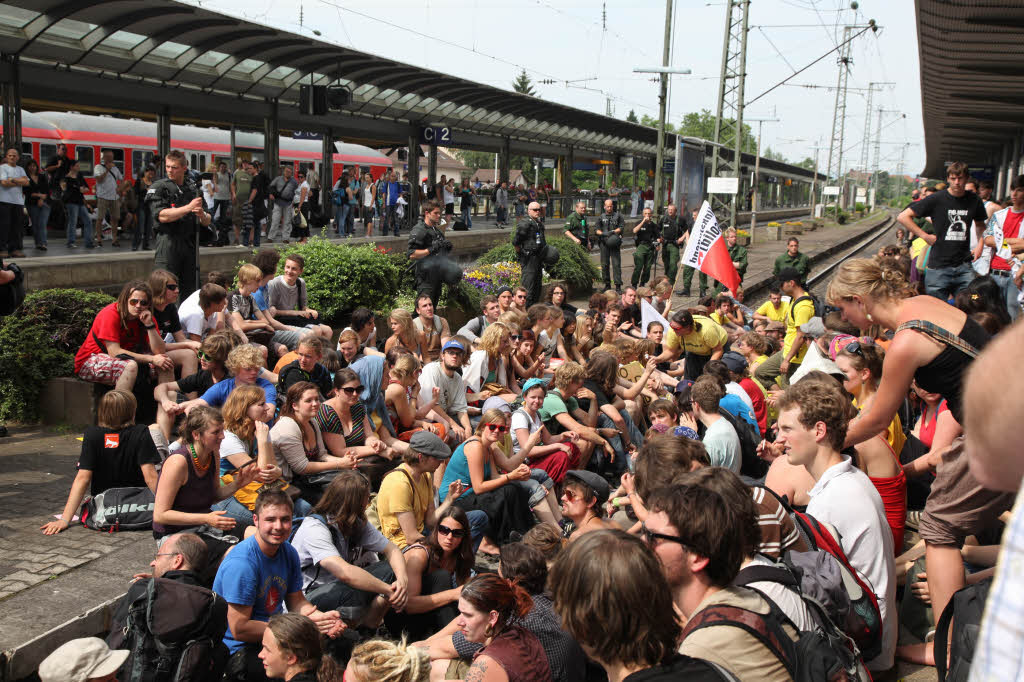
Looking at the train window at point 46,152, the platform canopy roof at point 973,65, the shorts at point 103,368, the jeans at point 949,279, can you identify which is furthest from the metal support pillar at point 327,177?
the shorts at point 103,368

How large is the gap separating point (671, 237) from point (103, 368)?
44.7 feet

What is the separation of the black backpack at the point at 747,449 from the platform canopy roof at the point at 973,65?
4126 mm

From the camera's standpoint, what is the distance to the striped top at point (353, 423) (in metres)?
6.80

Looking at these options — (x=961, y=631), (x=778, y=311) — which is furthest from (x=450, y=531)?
(x=778, y=311)

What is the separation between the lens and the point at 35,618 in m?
4.66

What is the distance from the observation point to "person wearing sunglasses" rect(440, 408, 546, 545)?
6.54 meters

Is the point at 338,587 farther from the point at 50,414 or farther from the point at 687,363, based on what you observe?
the point at 687,363

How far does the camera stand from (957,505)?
14.4 ft

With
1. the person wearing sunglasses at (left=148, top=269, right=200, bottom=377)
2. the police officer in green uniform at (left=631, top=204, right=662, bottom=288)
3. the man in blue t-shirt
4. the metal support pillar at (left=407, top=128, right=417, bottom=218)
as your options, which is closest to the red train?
the metal support pillar at (left=407, top=128, right=417, bottom=218)

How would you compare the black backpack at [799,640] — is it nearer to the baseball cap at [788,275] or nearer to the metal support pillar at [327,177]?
the baseball cap at [788,275]

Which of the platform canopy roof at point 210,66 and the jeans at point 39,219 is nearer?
the platform canopy roof at point 210,66

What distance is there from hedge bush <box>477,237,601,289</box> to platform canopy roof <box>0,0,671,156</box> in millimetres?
4999

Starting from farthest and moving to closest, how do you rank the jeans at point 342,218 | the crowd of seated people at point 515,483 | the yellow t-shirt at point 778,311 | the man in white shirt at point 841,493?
1. the jeans at point 342,218
2. the yellow t-shirt at point 778,311
3. the man in white shirt at point 841,493
4. the crowd of seated people at point 515,483

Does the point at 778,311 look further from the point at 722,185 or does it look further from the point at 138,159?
the point at 138,159
